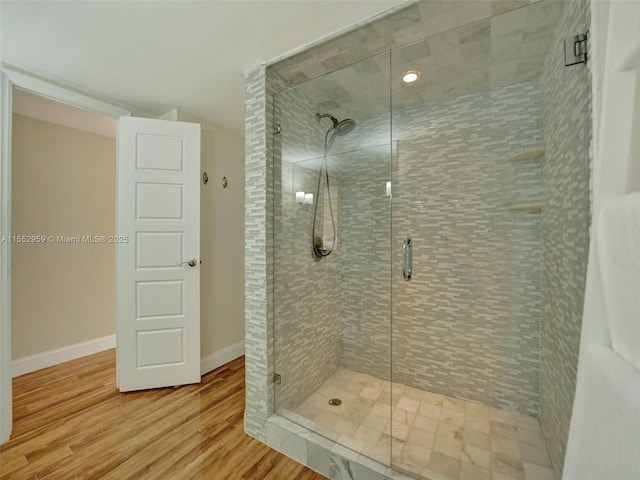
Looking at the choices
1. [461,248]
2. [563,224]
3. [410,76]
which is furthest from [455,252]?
[410,76]

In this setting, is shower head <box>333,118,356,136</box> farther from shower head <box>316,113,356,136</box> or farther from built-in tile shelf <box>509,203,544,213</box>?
built-in tile shelf <box>509,203,544,213</box>

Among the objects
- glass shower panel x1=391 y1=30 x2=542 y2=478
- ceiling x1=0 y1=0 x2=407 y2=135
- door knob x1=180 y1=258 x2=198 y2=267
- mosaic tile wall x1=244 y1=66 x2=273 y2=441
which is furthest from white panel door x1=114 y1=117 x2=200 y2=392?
glass shower panel x1=391 y1=30 x2=542 y2=478

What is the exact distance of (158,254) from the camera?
2.18 m

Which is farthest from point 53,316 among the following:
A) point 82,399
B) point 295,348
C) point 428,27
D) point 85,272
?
point 428,27

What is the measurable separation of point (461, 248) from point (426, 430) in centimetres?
121

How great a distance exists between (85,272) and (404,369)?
3282mm

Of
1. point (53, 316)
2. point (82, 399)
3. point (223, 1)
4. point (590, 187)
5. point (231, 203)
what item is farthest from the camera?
point (231, 203)

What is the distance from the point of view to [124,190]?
2098 mm

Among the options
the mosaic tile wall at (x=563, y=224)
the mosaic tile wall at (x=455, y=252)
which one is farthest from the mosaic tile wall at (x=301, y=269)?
the mosaic tile wall at (x=563, y=224)

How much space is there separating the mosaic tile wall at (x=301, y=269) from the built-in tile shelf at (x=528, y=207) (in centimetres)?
117

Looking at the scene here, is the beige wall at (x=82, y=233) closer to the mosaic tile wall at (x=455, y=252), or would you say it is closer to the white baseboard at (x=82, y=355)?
the white baseboard at (x=82, y=355)

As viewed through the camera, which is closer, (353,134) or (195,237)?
(353,134)

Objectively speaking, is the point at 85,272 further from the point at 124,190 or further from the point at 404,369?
the point at 404,369

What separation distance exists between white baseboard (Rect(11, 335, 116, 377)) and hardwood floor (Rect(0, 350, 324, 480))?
124mm
